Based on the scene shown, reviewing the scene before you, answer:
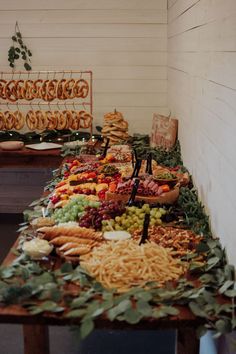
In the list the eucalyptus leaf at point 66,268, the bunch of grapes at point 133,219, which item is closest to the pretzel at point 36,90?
the bunch of grapes at point 133,219

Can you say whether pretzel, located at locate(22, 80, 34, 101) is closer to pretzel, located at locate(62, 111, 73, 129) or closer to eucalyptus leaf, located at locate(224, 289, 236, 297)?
pretzel, located at locate(62, 111, 73, 129)

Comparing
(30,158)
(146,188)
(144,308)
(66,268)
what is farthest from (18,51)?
(144,308)

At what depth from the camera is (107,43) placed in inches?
236

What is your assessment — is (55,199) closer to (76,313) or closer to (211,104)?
(211,104)

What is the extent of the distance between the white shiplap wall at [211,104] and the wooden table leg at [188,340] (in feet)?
1.41

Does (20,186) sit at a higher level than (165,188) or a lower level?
lower

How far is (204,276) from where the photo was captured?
2.11m

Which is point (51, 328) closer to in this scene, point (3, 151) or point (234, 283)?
point (234, 283)

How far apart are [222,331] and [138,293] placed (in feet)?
1.17

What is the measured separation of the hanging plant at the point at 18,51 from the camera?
19.4ft

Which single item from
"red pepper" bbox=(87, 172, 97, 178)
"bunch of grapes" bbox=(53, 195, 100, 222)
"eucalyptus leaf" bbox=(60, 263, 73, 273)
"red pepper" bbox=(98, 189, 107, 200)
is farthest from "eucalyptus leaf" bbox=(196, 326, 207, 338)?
"red pepper" bbox=(87, 172, 97, 178)

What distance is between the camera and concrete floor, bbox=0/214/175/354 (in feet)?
10.5

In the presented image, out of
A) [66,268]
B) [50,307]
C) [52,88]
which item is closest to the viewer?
[50,307]

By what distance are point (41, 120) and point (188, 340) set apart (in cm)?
376
